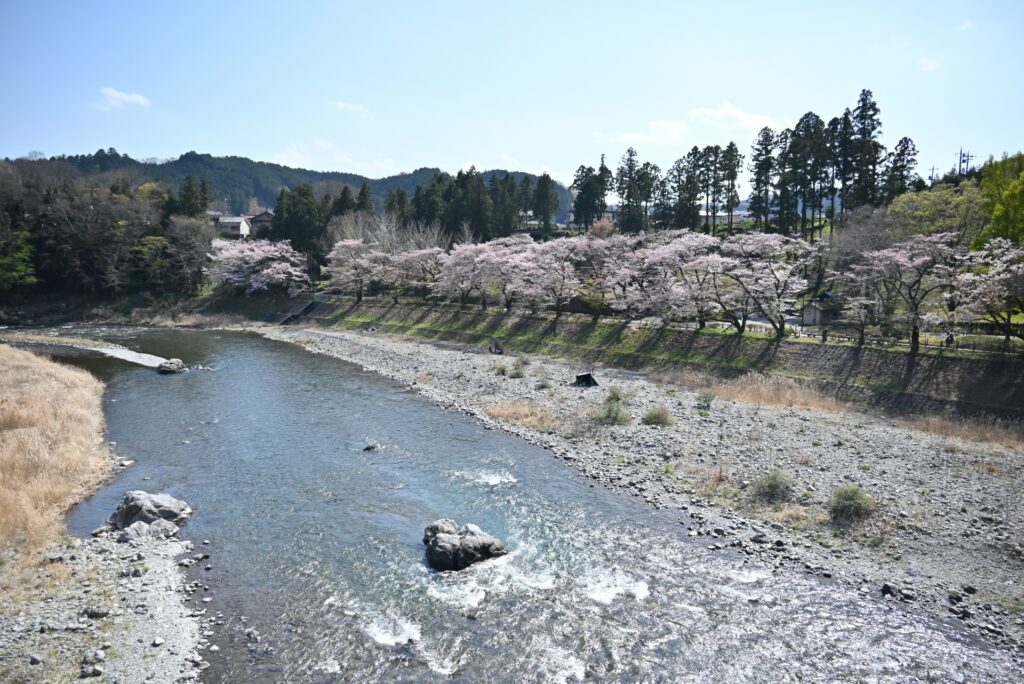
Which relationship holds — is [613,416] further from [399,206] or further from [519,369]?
[399,206]

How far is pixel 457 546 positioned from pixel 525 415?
1161 centimetres

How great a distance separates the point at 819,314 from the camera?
35.9 meters

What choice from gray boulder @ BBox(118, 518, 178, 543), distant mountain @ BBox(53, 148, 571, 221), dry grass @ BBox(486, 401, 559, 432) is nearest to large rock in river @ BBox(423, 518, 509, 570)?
gray boulder @ BBox(118, 518, 178, 543)

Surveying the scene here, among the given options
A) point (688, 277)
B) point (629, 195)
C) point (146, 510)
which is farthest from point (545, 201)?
point (146, 510)

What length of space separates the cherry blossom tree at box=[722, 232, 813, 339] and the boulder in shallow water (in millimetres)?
32715

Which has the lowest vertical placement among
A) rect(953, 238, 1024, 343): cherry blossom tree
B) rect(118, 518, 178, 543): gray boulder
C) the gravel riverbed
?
the gravel riverbed

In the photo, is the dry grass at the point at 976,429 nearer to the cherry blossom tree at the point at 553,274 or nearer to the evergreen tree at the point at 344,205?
the cherry blossom tree at the point at 553,274

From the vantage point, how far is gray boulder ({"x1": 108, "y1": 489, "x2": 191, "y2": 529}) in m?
14.1

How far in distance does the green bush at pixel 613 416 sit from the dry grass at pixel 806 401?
633 cm

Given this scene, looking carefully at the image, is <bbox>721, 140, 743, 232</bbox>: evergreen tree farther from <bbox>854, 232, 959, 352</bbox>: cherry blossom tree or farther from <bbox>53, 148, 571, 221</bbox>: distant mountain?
<bbox>53, 148, 571, 221</bbox>: distant mountain

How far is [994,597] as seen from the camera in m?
11.5

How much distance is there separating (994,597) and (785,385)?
55.5 ft

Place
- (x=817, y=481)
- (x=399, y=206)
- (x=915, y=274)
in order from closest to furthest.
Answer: (x=817, y=481)
(x=915, y=274)
(x=399, y=206)

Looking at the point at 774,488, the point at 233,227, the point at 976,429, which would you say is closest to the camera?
the point at 774,488
